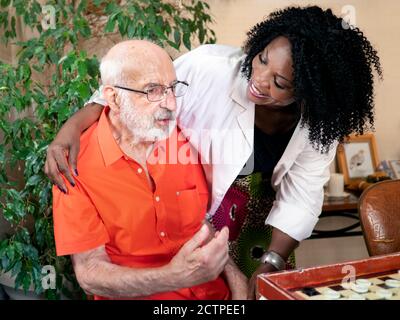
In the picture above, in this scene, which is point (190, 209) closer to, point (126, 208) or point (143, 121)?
point (126, 208)

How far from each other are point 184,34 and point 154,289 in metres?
Answer: 1.59

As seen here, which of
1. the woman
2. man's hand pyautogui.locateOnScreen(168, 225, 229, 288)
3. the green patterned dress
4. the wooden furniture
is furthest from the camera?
the green patterned dress

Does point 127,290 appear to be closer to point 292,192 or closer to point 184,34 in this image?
point 292,192

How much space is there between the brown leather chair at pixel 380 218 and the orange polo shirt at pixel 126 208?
0.51m

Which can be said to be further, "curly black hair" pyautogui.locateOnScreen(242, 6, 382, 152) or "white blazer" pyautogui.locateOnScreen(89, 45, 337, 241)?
"white blazer" pyautogui.locateOnScreen(89, 45, 337, 241)

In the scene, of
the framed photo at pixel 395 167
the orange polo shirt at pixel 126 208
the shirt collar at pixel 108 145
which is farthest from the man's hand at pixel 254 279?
the framed photo at pixel 395 167

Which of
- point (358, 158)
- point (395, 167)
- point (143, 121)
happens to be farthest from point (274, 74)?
point (395, 167)

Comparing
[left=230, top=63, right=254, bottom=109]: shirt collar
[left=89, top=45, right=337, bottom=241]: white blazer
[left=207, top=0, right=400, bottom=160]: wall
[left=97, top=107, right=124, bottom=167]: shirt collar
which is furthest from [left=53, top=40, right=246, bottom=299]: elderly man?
[left=207, top=0, right=400, bottom=160]: wall

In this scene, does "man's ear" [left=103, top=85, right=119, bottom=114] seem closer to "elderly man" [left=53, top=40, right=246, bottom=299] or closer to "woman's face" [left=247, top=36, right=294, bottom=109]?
"elderly man" [left=53, top=40, right=246, bottom=299]

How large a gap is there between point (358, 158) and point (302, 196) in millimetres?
1691

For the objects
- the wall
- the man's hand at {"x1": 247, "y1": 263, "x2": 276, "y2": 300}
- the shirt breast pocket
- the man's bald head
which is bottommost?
the man's hand at {"x1": 247, "y1": 263, "x2": 276, "y2": 300}

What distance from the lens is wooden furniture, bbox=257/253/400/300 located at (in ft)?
2.67

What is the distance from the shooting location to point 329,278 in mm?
875
